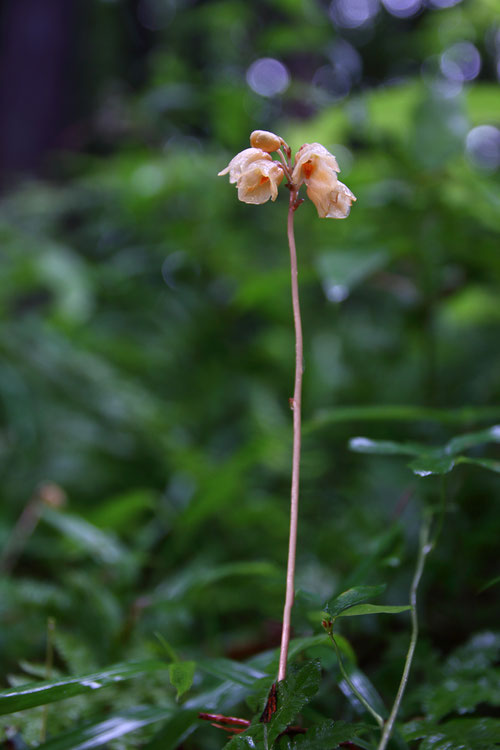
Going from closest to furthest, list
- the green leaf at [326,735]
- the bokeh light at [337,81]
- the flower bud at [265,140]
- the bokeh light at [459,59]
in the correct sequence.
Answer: the green leaf at [326,735] → the flower bud at [265,140] → the bokeh light at [459,59] → the bokeh light at [337,81]

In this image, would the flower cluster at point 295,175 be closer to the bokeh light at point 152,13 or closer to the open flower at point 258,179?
the open flower at point 258,179

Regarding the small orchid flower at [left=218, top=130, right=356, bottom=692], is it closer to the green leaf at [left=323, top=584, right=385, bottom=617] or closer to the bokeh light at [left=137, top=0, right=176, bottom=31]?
the green leaf at [left=323, top=584, right=385, bottom=617]

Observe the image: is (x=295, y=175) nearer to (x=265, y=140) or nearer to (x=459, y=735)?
(x=265, y=140)

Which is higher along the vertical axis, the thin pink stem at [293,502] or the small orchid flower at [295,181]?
the small orchid flower at [295,181]

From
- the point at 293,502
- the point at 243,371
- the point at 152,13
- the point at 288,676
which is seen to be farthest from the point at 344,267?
the point at 152,13

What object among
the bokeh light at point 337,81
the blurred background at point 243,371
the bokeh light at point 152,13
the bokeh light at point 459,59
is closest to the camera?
the blurred background at point 243,371

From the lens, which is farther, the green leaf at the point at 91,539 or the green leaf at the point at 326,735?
the green leaf at the point at 91,539

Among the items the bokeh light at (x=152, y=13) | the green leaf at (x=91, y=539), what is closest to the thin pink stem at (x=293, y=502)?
the green leaf at (x=91, y=539)
